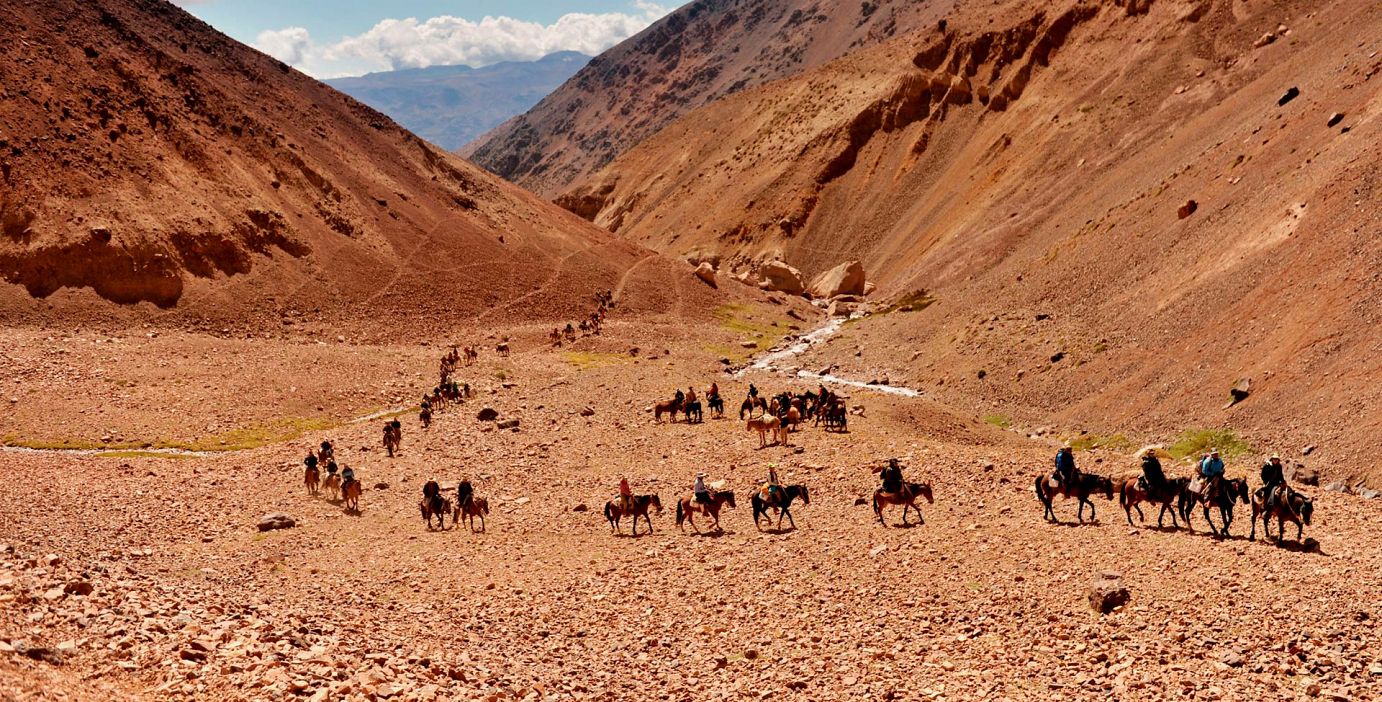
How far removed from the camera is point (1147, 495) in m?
22.6

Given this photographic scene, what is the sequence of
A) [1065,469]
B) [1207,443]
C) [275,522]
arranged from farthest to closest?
[1207,443]
[275,522]
[1065,469]

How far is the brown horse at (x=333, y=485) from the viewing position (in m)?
30.6

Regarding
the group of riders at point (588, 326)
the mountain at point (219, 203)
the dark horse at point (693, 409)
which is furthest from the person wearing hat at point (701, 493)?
the mountain at point (219, 203)

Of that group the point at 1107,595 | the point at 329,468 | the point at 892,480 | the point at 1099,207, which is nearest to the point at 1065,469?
the point at 892,480

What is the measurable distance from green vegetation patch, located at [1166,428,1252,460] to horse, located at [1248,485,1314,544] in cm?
1354

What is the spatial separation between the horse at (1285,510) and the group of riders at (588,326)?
53463 millimetres

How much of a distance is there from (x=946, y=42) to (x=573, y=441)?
101 m

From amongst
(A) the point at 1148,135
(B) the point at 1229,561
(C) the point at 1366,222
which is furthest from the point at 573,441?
(A) the point at 1148,135

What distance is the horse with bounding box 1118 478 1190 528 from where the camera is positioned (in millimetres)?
22312

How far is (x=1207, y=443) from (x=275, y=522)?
3161cm

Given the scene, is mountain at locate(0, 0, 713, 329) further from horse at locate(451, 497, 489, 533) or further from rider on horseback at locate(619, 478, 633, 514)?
rider on horseback at locate(619, 478, 633, 514)

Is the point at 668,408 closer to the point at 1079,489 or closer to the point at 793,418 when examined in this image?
the point at 793,418

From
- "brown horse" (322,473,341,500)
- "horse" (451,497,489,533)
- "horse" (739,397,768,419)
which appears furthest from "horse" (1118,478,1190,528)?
"brown horse" (322,473,341,500)

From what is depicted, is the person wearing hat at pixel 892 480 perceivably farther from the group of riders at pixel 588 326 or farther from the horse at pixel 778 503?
the group of riders at pixel 588 326
